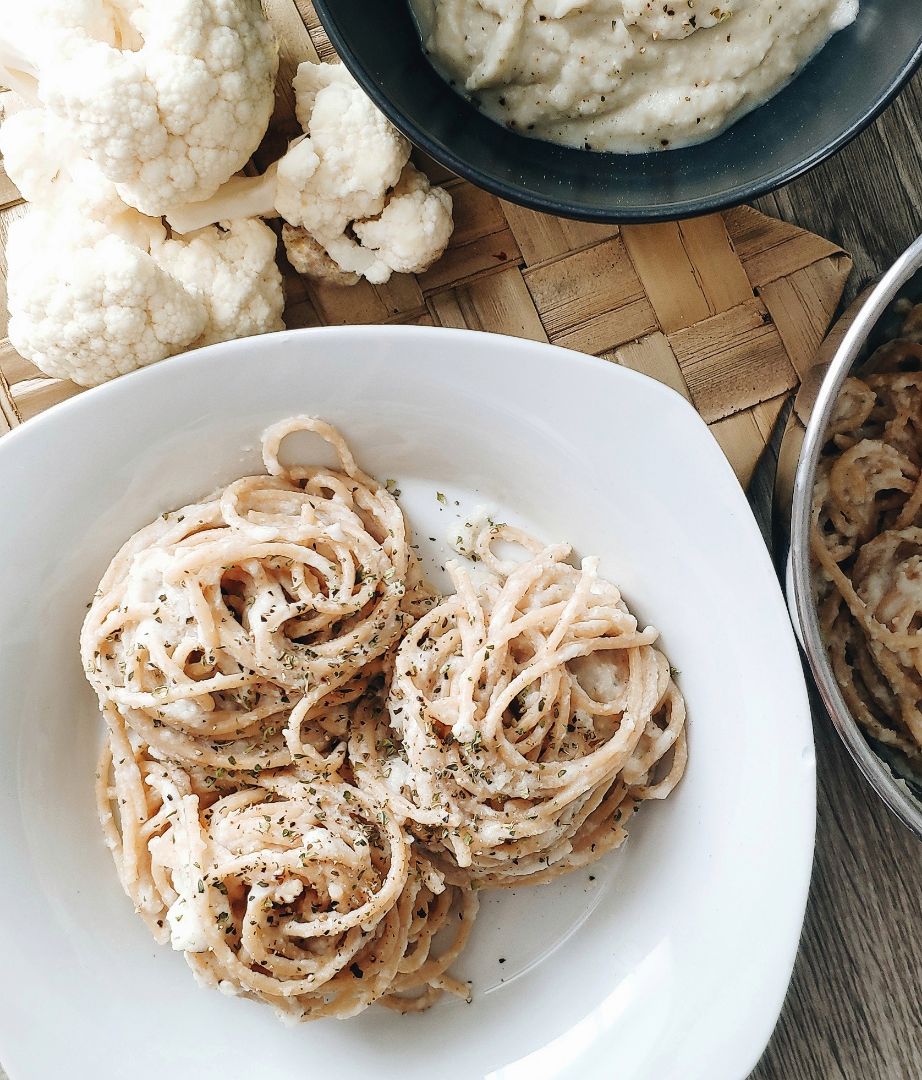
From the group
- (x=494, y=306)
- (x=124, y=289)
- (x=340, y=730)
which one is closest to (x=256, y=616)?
(x=340, y=730)

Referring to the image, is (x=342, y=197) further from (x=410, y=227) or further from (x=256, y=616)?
(x=256, y=616)

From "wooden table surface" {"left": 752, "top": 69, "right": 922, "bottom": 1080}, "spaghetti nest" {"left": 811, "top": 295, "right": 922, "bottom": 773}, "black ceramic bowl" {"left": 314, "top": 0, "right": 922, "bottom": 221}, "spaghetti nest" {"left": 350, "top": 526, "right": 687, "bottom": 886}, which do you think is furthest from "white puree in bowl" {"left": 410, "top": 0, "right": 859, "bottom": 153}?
"wooden table surface" {"left": 752, "top": 69, "right": 922, "bottom": 1080}

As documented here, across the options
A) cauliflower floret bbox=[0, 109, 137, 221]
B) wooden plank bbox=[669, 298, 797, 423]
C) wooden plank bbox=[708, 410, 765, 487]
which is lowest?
wooden plank bbox=[708, 410, 765, 487]

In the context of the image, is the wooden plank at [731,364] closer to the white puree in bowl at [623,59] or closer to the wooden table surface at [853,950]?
the white puree in bowl at [623,59]

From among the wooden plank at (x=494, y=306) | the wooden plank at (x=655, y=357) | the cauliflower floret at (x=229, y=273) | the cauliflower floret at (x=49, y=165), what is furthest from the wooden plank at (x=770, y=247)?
the cauliflower floret at (x=49, y=165)

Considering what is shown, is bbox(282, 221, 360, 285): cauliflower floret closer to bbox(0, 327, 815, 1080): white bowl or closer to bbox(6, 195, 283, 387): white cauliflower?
bbox(6, 195, 283, 387): white cauliflower
